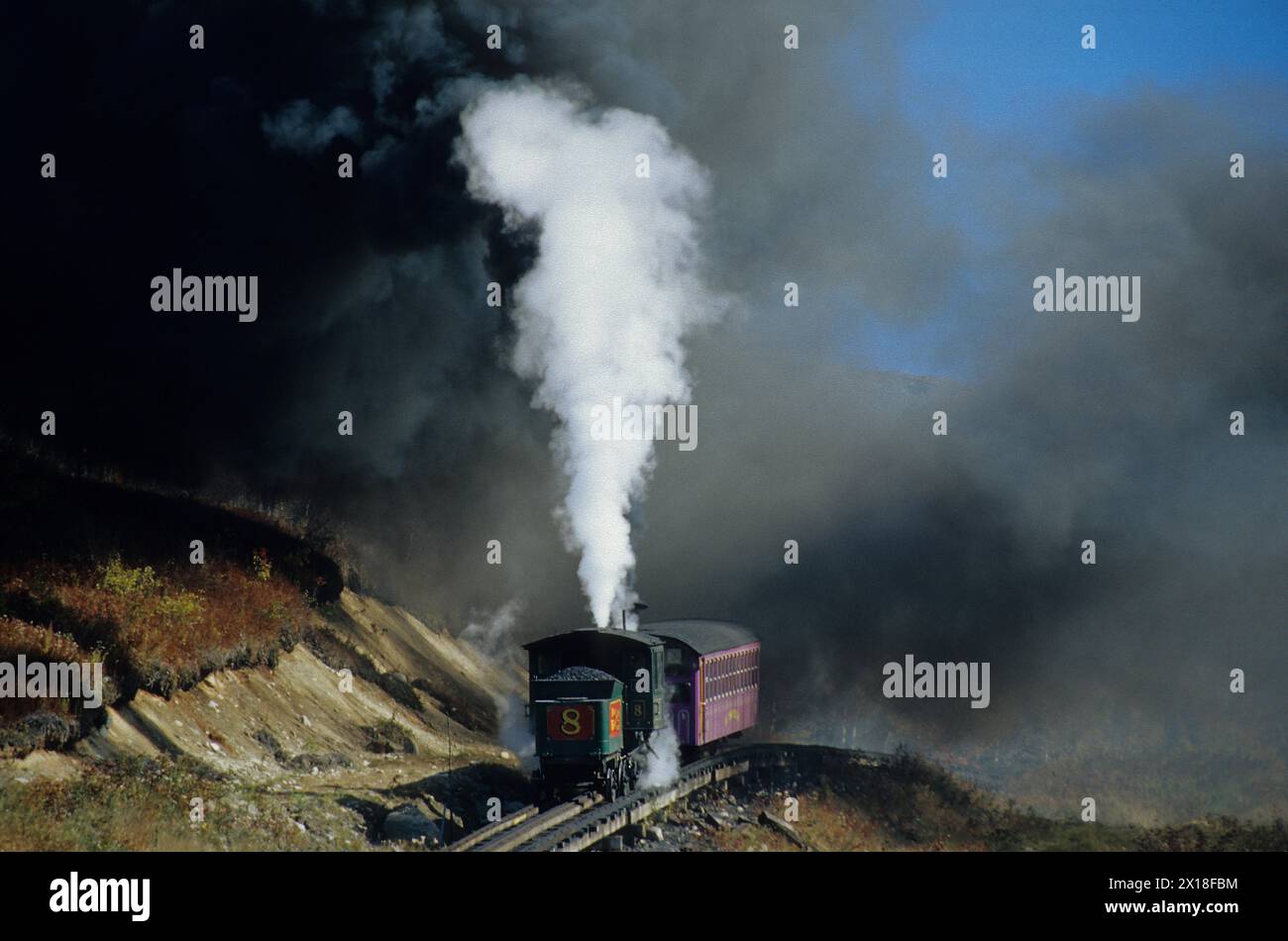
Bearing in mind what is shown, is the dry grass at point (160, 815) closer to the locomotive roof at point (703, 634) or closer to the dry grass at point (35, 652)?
the dry grass at point (35, 652)

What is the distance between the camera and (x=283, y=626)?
92.3ft

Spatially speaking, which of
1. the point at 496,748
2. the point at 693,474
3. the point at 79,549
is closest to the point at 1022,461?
the point at 693,474

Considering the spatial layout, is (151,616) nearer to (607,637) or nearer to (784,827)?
(607,637)

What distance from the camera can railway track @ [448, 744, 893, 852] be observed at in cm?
1919

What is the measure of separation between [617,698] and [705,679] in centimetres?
447

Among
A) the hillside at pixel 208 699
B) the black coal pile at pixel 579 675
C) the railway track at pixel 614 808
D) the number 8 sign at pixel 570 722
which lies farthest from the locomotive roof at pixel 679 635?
the hillside at pixel 208 699

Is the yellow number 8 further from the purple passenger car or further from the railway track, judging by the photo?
the purple passenger car

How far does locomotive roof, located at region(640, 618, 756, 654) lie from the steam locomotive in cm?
4

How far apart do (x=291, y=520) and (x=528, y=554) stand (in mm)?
11497

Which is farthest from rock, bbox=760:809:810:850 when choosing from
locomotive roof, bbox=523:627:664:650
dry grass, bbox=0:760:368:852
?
dry grass, bbox=0:760:368:852

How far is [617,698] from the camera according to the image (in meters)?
23.8

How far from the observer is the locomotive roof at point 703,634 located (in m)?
27.5

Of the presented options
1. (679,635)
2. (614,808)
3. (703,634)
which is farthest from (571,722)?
(703,634)

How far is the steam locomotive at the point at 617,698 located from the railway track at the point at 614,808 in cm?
63
